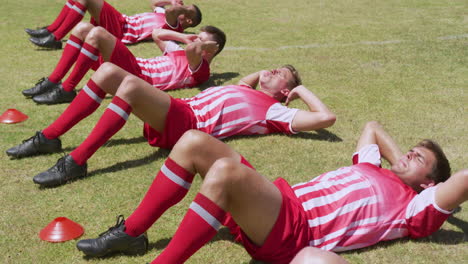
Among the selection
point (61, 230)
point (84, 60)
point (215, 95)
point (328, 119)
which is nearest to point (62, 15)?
point (84, 60)

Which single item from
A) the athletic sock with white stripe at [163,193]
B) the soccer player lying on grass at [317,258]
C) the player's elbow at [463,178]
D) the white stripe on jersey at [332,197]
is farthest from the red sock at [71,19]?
the soccer player lying on grass at [317,258]

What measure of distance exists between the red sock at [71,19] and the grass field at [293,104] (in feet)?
1.13

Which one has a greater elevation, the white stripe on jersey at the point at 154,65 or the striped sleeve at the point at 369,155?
the striped sleeve at the point at 369,155

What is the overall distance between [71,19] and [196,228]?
6.44 metres

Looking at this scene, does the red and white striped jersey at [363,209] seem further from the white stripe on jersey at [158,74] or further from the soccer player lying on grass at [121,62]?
the white stripe on jersey at [158,74]

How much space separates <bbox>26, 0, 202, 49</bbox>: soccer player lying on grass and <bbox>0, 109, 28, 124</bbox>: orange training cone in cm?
277

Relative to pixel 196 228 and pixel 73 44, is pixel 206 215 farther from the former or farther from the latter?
pixel 73 44

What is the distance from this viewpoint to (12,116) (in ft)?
19.6

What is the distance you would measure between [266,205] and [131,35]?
21.6 ft

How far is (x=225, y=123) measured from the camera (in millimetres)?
5410

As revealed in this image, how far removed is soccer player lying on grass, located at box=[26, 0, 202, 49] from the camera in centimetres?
838

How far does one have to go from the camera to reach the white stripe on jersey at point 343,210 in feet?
11.4

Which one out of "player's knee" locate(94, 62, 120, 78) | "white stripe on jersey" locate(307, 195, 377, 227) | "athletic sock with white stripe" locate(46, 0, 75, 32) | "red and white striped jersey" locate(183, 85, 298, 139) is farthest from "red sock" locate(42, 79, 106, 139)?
"athletic sock with white stripe" locate(46, 0, 75, 32)

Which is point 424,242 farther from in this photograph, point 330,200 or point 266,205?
point 266,205
